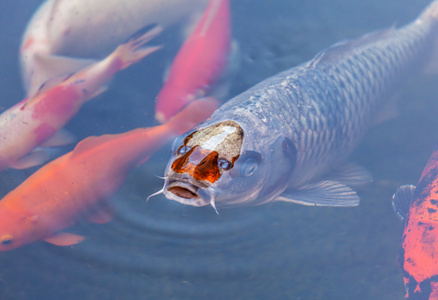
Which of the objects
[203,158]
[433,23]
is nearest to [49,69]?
[203,158]

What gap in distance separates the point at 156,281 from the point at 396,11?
4.48 m

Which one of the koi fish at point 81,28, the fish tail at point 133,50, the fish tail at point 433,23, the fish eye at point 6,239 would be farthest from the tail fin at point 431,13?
the fish eye at point 6,239

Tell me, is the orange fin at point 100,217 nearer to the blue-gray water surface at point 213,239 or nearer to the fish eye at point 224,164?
the blue-gray water surface at point 213,239

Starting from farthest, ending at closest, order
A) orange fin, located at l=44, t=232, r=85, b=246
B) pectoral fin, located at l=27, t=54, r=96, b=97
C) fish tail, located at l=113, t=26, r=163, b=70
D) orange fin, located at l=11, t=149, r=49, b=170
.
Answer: fish tail, located at l=113, t=26, r=163, b=70, pectoral fin, located at l=27, t=54, r=96, b=97, orange fin, located at l=11, t=149, r=49, b=170, orange fin, located at l=44, t=232, r=85, b=246

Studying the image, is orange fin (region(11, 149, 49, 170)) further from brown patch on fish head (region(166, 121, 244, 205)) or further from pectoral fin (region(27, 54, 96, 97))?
brown patch on fish head (region(166, 121, 244, 205))

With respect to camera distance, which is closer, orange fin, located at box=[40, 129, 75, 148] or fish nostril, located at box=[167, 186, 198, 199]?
fish nostril, located at box=[167, 186, 198, 199]

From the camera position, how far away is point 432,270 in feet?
8.46

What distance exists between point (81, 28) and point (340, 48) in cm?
262

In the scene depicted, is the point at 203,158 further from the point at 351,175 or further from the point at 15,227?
the point at 351,175

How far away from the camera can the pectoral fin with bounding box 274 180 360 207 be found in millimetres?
2605

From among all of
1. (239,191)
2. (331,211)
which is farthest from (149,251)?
(331,211)

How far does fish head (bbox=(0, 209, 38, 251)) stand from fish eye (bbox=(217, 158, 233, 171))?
→ 139cm

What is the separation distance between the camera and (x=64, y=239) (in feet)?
8.81

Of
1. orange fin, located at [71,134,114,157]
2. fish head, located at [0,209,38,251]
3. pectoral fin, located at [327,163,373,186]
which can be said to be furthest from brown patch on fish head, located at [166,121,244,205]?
pectoral fin, located at [327,163,373,186]
